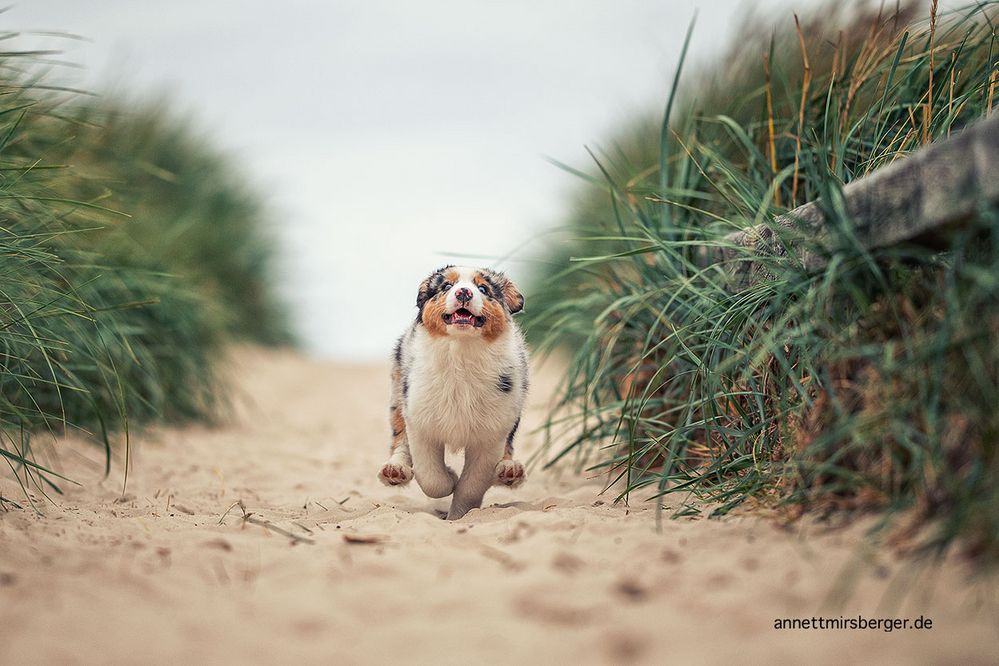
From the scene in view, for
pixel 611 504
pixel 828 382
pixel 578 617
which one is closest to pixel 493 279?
pixel 611 504

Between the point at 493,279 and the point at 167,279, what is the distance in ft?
14.0

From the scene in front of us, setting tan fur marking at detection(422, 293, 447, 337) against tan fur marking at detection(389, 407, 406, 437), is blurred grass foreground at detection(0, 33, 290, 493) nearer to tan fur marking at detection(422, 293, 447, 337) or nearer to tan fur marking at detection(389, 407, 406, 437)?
tan fur marking at detection(389, 407, 406, 437)

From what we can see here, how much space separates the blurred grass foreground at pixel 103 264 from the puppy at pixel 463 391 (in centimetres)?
116

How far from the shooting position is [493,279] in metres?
3.34

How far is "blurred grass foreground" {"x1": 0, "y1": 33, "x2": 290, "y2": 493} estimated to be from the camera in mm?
3713

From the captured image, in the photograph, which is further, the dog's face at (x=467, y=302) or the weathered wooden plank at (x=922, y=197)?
the dog's face at (x=467, y=302)

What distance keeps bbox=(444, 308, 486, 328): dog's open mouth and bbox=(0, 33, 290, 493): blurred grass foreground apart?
1322mm

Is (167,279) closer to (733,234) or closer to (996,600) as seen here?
(733,234)

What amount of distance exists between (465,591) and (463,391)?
1.16 metres

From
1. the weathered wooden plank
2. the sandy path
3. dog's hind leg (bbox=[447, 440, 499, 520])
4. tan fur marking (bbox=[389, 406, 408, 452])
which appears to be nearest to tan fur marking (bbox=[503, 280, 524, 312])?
dog's hind leg (bbox=[447, 440, 499, 520])

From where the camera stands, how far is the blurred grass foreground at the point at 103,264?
12.2ft

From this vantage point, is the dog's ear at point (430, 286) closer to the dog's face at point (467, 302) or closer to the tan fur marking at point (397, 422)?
the dog's face at point (467, 302)

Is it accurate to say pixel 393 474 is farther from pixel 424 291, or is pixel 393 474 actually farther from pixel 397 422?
pixel 424 291

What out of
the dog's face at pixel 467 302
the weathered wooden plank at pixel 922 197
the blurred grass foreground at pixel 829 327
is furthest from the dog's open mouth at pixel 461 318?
the weathered wooden plank at pixel 922 197
